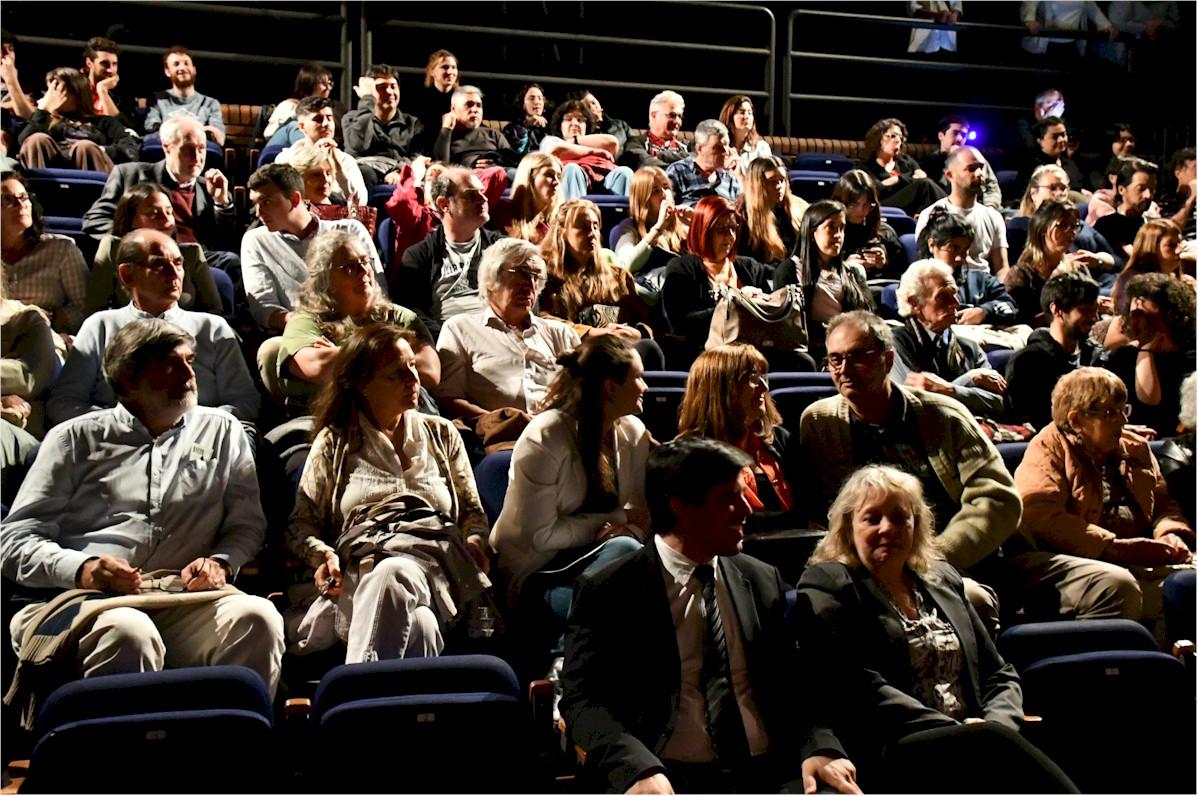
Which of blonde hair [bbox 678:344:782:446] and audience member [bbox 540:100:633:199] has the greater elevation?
audience member [bbox 540:100:633:199]

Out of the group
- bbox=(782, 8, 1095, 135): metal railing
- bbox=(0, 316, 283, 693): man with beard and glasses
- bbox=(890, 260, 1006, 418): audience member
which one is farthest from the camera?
bbox=(782, 8, 1095, 135): metal railing

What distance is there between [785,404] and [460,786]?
5.31 ft

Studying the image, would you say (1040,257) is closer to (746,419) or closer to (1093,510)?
(1093,510)

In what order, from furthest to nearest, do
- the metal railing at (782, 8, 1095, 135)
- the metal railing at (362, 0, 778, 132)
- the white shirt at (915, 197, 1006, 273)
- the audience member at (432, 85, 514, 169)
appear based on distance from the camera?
1. the metal railing at (782, 8, 1095, 135)
2. the metal railing at (362, 0, 778, 132)
3. the audience member at (432, 85, 514, 169)
4. the white shirt at (915, 197, 1006, 273)

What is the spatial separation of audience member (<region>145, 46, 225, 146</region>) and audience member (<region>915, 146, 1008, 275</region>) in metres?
3.08

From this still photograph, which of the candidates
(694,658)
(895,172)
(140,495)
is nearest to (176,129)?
(140,495)

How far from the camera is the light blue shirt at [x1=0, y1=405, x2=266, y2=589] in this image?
2.55m

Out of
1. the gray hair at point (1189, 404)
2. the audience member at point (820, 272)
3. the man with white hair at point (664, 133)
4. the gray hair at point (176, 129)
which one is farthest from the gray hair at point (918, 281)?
the man with white hair at point (664, 133)

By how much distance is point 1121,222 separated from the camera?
6.23 m

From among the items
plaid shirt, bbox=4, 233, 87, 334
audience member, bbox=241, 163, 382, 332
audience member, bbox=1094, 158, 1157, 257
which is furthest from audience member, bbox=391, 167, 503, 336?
audience member, bbox=1094, 158, 1157, 257

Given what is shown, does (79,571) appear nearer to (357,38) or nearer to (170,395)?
(170,395)

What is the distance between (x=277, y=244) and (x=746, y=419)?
167 centimetres

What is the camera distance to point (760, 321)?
4121 mm

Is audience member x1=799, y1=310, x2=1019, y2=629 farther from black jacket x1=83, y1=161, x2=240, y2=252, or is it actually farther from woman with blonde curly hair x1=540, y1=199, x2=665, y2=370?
black jacket x1=83, y1=161, x2=240, y2=252
